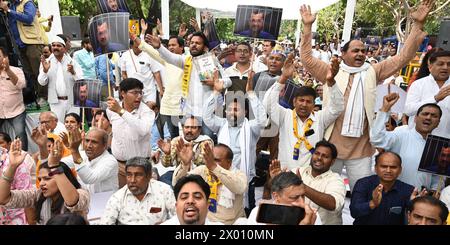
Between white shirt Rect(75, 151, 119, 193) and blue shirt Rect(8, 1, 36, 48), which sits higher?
blue shirt Rect(8, 1, 36, 48)

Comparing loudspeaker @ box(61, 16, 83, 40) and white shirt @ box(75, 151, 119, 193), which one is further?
loudspeaker @ box(61, 16, 83, 40)

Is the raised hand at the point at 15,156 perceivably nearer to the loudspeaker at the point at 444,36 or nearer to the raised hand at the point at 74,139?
the raised hand at the point at 74,139

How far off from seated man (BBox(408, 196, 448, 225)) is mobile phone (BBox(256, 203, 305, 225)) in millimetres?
934

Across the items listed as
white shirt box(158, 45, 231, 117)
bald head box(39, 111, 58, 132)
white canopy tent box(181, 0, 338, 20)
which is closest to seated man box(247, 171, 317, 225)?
white shirt box(158, 45, 231, 117)

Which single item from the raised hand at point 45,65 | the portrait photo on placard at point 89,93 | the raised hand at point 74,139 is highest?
the raised hand at point 45,65

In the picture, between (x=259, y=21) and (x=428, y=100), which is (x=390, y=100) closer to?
(x=428, y=100)

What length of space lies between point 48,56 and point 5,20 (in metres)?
0.73

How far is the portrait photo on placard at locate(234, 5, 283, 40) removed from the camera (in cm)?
407

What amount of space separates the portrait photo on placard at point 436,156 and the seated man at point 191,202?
1597 millimetres

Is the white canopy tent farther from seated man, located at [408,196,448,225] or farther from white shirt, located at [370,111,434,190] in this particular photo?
seated man, located at [408,196,448,225]

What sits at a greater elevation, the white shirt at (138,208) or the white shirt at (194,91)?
the white shirt at (194,91)

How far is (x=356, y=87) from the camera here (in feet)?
10.9

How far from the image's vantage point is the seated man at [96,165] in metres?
3.08

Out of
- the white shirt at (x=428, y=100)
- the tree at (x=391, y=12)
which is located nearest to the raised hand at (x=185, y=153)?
the white shirt at (x=428, y=100)
